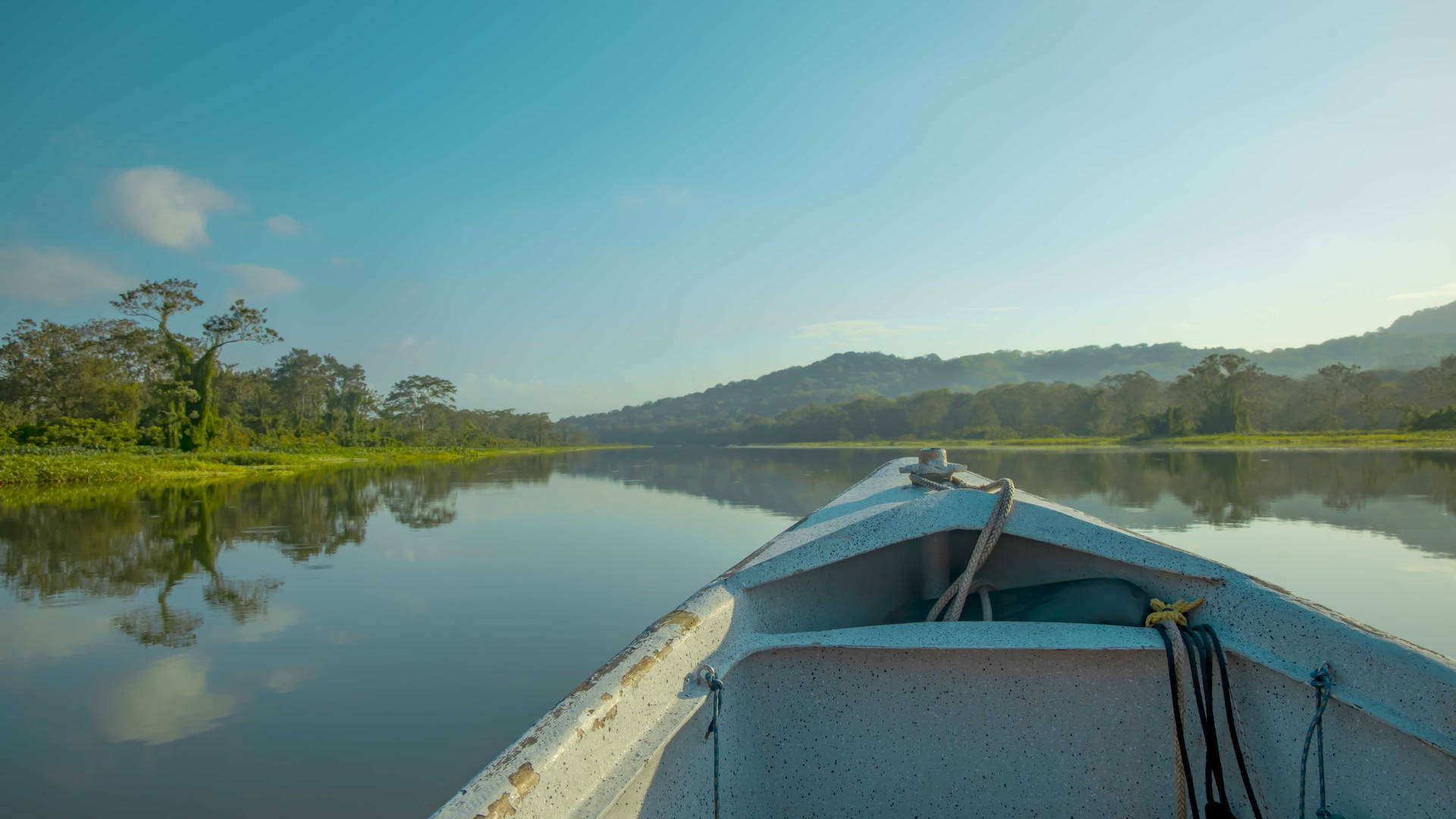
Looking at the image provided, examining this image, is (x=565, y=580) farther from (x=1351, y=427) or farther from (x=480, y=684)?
(x=1351, y=427)

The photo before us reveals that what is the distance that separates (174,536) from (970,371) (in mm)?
180628

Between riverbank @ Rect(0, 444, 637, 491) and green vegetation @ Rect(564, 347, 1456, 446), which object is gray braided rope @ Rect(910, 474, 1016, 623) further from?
green vegetation @ Rect(564, 347, 1456, 446)

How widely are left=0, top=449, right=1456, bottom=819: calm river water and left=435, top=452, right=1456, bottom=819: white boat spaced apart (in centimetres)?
157

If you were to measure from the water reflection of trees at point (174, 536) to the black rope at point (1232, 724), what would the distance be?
5.04m

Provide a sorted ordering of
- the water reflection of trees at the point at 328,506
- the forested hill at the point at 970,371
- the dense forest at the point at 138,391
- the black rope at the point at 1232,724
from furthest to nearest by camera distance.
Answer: the forested hill at the point at 970,371
the dense forest at the point at 138,391
the water reflection of trees at the point at 328,506
the black rope at the point at 1232,724

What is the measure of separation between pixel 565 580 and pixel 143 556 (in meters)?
4.45

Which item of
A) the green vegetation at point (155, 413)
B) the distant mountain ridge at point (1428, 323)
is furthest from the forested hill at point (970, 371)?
the green vegetation at point (155, 413)

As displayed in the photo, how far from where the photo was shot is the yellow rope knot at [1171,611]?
1.41 metres

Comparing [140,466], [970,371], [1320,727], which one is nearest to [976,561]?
[1320,727]

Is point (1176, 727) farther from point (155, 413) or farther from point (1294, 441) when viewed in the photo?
point (1294, 441)

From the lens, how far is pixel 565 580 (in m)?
5.57

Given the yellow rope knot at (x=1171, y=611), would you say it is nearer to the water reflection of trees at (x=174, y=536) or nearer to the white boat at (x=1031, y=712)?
the white boat at (x=1031, y=712)

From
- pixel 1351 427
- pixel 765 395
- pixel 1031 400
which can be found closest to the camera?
pixel 1351 427

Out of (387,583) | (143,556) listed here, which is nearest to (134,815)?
(387,583)
